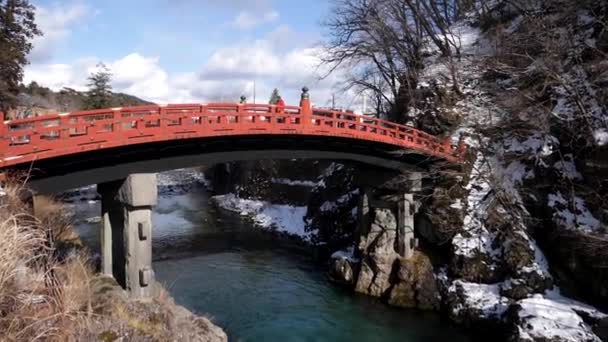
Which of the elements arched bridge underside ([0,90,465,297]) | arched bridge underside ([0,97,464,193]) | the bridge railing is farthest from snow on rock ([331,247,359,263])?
arched bridge underside ([0,90,465,297])

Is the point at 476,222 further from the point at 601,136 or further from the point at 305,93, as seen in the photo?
the point at 305,93

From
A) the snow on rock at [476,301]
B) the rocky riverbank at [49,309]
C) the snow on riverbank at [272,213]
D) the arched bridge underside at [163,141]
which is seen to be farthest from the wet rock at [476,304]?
the snow on riverbank at [272,213]

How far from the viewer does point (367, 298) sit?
18.9 meters

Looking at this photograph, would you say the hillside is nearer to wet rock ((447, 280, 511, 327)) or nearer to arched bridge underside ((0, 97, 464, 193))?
arched bridge underside ((0, 97, 464, 193))

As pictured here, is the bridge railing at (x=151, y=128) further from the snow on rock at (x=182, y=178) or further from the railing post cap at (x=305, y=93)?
the snow on rock at (x=182, y=178)

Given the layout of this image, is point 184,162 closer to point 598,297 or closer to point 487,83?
point 598,297

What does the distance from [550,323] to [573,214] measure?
5.25 meters

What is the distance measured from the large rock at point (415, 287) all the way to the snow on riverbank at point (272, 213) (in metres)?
10.7

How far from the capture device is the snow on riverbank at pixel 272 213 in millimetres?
31406

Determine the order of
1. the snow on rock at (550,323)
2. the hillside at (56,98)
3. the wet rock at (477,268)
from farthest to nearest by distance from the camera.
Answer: the hillside at (56,98) < the wet rock at (477,268) < the snow on rock at (550,323)

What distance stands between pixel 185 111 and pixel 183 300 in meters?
8.03

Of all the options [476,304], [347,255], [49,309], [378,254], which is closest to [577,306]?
[476,304]

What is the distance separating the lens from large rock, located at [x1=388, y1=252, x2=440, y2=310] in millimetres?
17766

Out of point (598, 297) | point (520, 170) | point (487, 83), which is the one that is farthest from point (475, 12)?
point (598, 297)
